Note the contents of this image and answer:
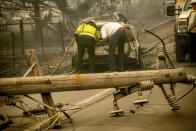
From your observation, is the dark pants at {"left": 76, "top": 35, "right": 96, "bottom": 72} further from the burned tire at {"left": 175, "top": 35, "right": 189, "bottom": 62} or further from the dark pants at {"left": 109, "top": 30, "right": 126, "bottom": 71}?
the burned tire at {"left": 175, "top": 35, "right": 189, "bottom": 62}

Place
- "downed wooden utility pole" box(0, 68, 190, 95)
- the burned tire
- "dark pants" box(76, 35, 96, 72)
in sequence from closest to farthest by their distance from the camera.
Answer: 1. "downed wooden utility pole" box(0, 68, 190, 95)
2. "dark pants" box(76, 35, 96, 72)
3. the burned tire

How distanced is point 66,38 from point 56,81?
15.3 metres

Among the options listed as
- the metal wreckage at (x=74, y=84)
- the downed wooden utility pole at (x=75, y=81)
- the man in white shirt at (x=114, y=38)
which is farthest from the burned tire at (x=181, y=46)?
the downed wooden utility pole at (x=75, y=81)

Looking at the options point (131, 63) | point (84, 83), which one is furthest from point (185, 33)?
point (84, 83)

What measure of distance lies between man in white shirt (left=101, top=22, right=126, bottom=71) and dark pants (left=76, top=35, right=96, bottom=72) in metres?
0.42

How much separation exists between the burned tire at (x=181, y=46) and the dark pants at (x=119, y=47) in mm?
1799

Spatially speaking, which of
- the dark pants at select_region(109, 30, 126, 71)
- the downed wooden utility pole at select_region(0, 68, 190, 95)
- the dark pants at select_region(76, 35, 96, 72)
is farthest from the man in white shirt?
the downed wooden utility pole at select_region(0, 68, 190, 95)

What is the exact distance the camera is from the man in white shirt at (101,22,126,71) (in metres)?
8.47

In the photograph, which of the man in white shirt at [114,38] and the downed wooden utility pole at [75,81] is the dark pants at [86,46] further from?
the downed wooden utility pole at [75,81]

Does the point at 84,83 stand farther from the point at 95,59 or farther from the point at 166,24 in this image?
the point at 166,24

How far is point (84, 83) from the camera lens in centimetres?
406

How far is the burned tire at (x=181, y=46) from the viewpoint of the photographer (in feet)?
29.6

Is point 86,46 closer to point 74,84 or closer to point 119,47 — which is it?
point 119,47

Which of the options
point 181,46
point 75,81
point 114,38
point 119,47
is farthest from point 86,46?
point 75,81
